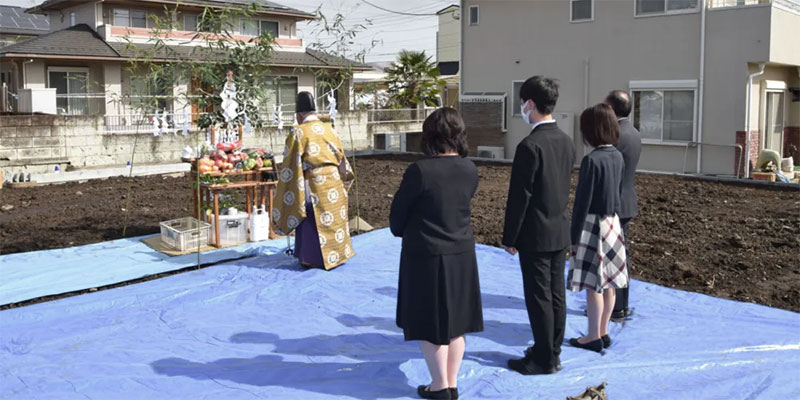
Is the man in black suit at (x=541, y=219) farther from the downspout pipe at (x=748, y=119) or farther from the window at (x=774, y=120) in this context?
the window at (x=774, y=120)

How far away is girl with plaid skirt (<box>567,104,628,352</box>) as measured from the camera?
156 inches

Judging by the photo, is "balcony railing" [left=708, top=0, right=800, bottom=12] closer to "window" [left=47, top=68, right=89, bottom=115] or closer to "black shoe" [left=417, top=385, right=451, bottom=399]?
"black shoe" [left=417, top=385, right=451, bottom=399]

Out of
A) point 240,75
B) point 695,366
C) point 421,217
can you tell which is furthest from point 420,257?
point 240,75

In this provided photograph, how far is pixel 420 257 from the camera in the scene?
3.35 metres

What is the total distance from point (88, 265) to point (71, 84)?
1516cm

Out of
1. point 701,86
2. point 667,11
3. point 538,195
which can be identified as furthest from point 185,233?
point 667,11

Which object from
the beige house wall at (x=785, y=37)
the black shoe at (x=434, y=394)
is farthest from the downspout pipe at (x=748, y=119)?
the black shoe at (x=434, y=394)

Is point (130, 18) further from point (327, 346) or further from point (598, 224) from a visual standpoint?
point (598, 224)

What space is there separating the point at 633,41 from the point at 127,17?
14.3 m

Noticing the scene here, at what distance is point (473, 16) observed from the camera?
17969mm

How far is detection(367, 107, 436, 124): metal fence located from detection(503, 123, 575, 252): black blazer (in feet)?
61.6

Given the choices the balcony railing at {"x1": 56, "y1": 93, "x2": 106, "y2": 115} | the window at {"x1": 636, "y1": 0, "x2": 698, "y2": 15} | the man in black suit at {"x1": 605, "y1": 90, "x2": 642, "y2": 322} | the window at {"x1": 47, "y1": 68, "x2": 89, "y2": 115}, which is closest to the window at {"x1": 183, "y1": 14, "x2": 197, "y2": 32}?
the window at {"x1": 47, "y1": 68, "x2": 89, "y2": 115}

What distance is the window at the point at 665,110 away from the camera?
14.4 meters

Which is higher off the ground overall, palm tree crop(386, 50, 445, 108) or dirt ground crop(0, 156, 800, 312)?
palm tree crop(386, 50, 445, 108)
